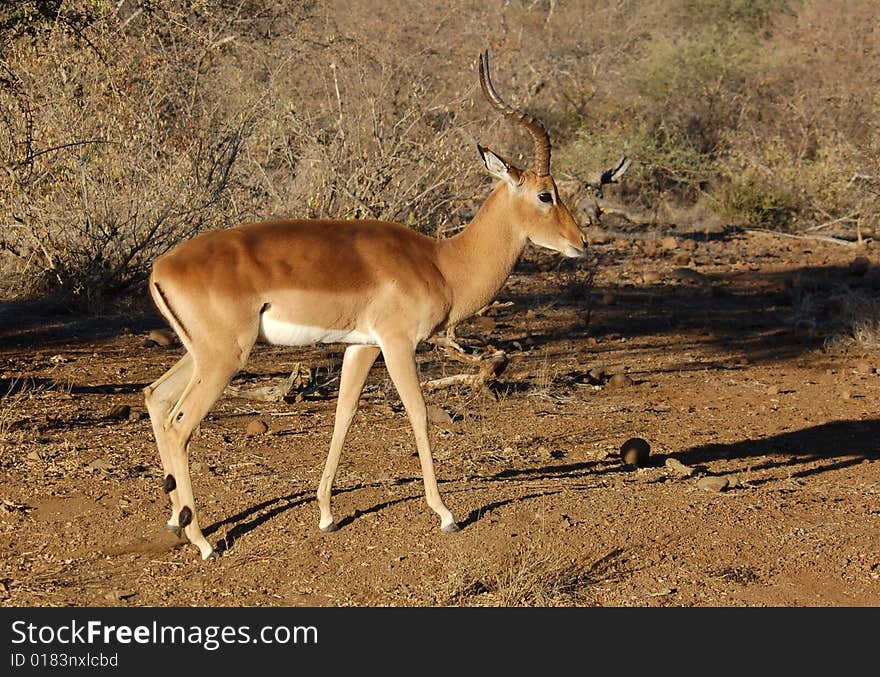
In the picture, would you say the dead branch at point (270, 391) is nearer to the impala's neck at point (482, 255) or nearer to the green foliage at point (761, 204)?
the impala's neck at point (482, 255)

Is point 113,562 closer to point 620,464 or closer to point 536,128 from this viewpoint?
point 536,128

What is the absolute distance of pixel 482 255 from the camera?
22.1 ft

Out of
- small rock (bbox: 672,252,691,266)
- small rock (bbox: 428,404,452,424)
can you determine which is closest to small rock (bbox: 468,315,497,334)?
small rock (bbox: 428,404,452,424)

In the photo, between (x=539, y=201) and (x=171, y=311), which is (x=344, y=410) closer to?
(x=171, y=311)

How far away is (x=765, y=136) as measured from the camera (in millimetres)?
21156

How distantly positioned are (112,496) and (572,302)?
25.8ft

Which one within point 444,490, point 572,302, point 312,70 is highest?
point 312,70

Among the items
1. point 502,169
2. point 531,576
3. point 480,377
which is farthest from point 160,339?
point 531,576

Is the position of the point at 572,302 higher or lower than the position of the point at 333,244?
lower

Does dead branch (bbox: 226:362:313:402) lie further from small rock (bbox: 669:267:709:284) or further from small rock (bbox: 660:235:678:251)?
small rock (bbox: 660:235:678:251)

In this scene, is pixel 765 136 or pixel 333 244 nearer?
pixel 333 244

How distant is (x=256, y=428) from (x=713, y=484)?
301 centimetres

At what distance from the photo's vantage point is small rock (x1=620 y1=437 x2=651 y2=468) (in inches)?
322

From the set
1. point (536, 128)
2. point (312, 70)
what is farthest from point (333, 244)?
point (312, 70)
